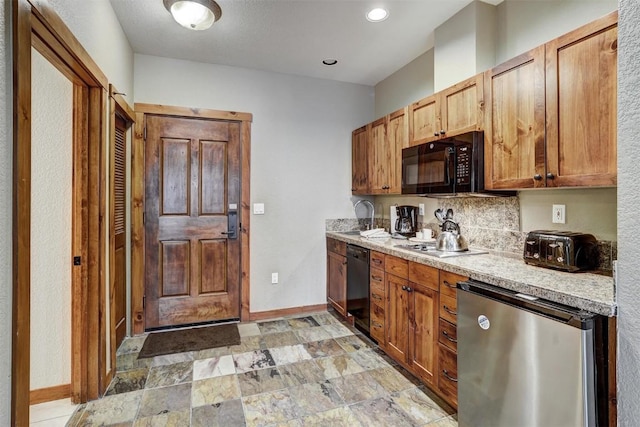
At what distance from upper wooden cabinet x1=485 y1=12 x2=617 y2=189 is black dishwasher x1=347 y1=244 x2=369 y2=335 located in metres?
1.29

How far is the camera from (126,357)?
2775 mm

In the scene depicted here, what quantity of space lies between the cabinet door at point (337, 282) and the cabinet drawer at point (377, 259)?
1.88 feet

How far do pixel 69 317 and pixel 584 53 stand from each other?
3.26 m

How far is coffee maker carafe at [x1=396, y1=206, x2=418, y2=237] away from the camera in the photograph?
131 inches

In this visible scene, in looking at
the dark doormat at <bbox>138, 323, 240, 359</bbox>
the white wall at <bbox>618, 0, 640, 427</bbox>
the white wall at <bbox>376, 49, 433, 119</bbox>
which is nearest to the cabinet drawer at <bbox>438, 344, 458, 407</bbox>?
the white wall at <bbox>618, 0, 640, 427</bbox>

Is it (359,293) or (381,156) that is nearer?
(359,293)

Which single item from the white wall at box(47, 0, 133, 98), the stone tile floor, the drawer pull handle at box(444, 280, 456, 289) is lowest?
the stone tile floor

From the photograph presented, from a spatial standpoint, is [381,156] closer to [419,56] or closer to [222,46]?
[419,56]

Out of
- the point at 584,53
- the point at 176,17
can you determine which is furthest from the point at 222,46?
the point at 584,53

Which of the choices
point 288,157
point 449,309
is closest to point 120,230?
point 288,157

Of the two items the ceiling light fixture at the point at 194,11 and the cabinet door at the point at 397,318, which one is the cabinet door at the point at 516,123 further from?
the ceiling light fixture at the point at 194,11

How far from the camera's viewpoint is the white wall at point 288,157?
3.51m

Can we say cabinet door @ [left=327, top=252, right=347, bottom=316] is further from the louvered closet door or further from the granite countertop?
the louvered closet door

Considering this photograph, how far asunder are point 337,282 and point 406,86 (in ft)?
7.28
